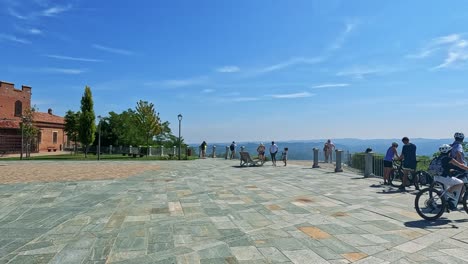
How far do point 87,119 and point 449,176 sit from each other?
3650 cm

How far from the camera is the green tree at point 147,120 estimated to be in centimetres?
4833

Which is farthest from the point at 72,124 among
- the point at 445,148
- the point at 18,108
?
the point at 445,148

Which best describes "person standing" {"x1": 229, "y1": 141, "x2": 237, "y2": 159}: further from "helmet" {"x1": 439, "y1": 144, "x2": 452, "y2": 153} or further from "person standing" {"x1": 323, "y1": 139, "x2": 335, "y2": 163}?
"helmet" {"x1": 439, "y1": 144, "x2": 452, "y2": 153}

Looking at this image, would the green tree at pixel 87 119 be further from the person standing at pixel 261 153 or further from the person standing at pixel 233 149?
the person standing at pixel 261 153

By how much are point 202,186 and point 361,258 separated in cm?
800

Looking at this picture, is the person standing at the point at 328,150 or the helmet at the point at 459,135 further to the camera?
the person standing at the point at 328,150

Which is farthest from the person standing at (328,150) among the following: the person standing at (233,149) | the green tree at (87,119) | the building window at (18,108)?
the building window at (18,108)

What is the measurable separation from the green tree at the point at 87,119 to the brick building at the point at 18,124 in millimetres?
5433

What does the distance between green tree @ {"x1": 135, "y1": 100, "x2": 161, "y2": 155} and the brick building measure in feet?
34.8

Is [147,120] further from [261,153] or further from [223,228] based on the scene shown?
[223,228]

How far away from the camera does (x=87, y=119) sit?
37.7 m

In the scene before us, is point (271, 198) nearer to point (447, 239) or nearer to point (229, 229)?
point (229, 229)

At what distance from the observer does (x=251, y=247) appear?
5309mm

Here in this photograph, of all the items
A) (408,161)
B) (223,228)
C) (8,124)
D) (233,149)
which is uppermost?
(8,124)
